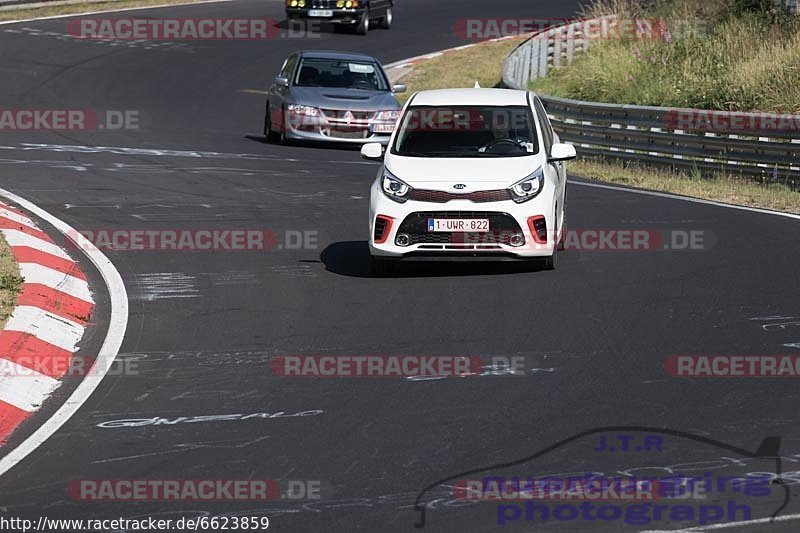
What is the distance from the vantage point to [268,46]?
128ft

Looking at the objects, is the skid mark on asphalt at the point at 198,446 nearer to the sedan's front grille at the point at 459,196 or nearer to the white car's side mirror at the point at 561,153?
the sedan's front grille at the point at 459,196

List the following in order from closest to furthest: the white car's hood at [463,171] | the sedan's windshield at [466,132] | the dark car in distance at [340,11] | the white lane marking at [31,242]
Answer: the white car's hood at [463,171] < the white lane marking at [31,242] < the sedan's windshield at [466,132] < the dark car in distance at [340,11]

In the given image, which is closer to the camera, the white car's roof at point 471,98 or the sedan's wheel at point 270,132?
the white car's roof at point 471,98

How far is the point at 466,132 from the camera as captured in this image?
13.3 meters

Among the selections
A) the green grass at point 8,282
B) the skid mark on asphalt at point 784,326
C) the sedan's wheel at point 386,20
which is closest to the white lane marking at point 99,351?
the green grass at point 8,282

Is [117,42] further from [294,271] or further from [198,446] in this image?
[198,446]

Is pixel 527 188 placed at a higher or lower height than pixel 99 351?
higher

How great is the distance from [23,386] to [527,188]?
5359 millimetres

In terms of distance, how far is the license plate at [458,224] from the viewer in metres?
12.3

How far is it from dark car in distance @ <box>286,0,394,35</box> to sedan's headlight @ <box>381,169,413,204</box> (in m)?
28.0

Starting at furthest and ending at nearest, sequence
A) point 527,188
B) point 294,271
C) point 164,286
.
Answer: point 294,271 → point 527,188 → point 164,286

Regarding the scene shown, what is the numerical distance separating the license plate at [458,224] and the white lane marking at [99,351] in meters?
2.69

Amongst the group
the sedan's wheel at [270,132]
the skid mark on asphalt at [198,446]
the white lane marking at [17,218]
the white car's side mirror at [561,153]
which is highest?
the skid mark on asphalt at [198,446]

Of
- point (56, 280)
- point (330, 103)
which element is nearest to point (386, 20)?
point (330, 103)
